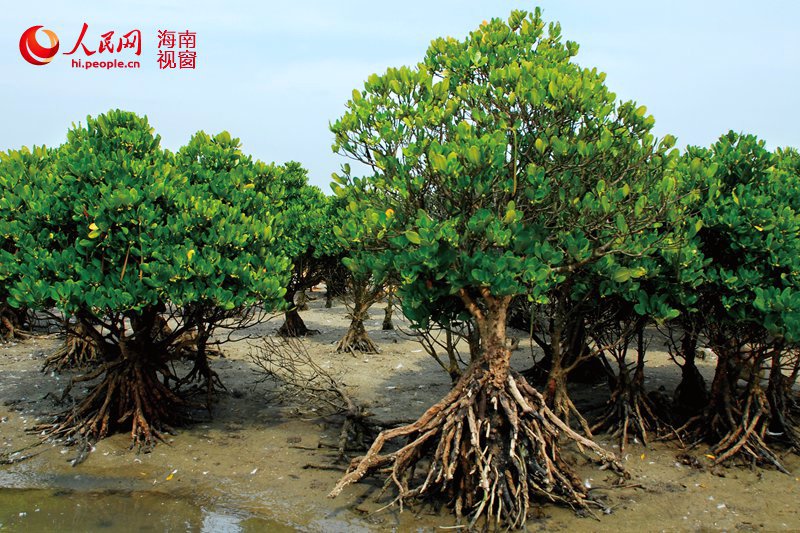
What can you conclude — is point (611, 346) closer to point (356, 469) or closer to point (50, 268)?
point (356, 469)

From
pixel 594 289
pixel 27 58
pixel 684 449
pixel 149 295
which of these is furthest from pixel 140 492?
pixel 27 58

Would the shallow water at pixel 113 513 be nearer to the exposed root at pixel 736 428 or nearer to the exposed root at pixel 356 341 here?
the exposed root at pixel 736 428

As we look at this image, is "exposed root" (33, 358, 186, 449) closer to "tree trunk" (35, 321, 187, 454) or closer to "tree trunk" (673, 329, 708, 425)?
"tree trunk" (35, 321, 187, 454)

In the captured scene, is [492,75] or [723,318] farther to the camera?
[723,318]

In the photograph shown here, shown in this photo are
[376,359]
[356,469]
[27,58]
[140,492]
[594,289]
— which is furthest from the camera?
[376,359]

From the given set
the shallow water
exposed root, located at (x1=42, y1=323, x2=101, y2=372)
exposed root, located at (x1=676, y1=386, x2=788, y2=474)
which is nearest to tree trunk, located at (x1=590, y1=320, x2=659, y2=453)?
exposed root, located at (x1=676, y1=386, x2=788, y2=474)

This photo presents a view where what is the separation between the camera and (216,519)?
27.5 feet

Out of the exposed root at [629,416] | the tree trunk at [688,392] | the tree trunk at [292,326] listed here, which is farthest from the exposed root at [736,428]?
the tree trunk at [292,326]

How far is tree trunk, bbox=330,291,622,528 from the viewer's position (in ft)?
26.5

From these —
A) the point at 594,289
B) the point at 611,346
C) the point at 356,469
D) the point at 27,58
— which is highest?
the point at 27,58

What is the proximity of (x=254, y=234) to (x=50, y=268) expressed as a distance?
9.46 feet

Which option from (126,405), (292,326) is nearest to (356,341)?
(292,326)

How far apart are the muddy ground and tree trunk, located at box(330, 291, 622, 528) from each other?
327mm

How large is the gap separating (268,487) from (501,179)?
17.1ft
